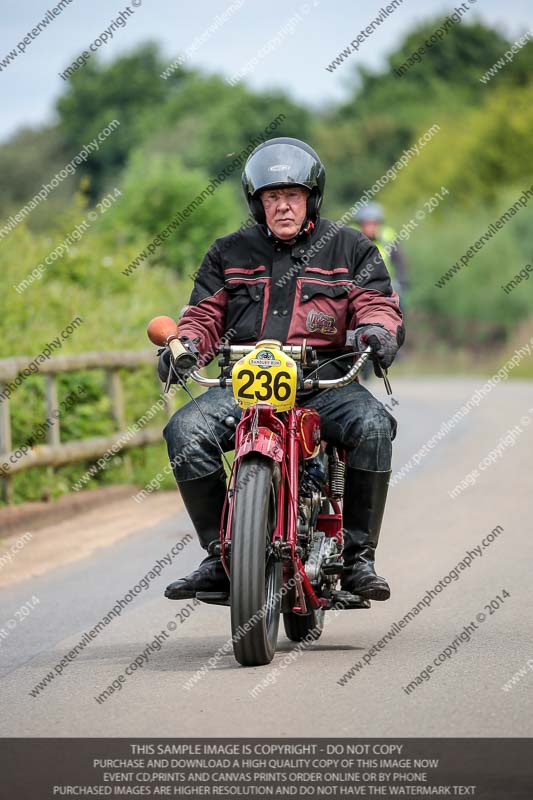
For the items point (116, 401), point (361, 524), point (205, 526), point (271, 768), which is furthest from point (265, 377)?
point (116, 401)

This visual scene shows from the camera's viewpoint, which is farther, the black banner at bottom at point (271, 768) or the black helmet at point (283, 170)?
the black helmet at point (283, 170)

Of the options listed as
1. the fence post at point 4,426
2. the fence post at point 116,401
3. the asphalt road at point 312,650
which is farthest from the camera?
the fence post at point 116,401

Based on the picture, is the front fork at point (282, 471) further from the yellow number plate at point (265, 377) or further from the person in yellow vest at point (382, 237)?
the person in yellow vest at point (382, 237)

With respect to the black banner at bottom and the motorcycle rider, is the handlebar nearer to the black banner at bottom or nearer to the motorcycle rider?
the motorcycle rider

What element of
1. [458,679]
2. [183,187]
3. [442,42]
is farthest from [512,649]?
[442,42]

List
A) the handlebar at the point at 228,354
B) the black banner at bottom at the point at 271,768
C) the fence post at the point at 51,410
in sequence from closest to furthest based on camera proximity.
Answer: the black banner at bottom at the point at 271,768, the handlebar at the point at 228,354, the fence post at the point at 51,410

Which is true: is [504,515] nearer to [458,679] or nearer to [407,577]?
[407,577]

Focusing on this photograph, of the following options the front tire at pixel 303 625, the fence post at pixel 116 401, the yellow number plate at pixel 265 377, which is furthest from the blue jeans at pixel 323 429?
the fence post at pixel 116 401

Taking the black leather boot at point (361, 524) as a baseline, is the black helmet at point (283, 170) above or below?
above

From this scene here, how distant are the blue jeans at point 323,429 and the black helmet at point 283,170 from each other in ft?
2.81

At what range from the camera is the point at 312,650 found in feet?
21.3

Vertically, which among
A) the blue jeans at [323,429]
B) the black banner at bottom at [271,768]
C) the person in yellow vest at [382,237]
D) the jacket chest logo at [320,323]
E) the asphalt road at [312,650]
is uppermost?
the person in yellow vest at [382,237]

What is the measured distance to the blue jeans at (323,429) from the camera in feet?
20.7

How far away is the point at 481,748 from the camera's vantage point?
4660 millimetres
